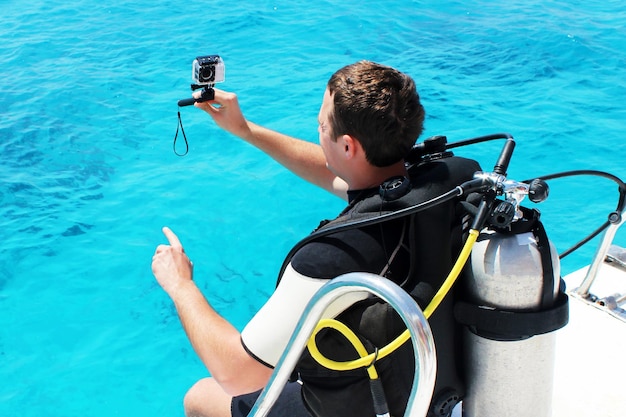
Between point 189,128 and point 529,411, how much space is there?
5239 millimetres

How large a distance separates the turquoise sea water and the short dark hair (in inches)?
105

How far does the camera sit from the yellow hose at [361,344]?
146cm

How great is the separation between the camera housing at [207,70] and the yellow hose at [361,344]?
1.37 m

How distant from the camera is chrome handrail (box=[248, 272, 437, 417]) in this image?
1.30 metres

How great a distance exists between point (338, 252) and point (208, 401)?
122 centimetres

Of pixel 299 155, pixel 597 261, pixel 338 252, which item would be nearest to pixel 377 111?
pixel 338 252

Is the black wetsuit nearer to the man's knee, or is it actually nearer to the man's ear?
the man's ear

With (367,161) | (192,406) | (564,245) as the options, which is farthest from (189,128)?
(367,161)

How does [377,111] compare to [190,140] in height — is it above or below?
above

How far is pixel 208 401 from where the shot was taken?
247 centimetres

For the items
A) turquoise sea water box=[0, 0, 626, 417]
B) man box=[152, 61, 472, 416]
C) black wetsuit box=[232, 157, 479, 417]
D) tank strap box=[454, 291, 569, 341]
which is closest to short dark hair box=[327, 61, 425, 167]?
man box=[152, 61, 472, 416]

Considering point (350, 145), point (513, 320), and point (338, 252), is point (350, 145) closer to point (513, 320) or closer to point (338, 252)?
point (338, 252)

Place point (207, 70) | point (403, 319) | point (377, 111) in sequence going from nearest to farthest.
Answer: point (403, 319) < point (377, 111) < point (207, 70)

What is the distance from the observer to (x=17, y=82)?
714cm
